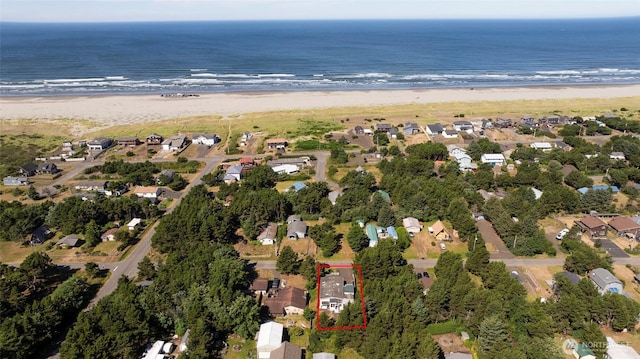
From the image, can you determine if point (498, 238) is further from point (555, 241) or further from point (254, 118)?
point (254, 118)

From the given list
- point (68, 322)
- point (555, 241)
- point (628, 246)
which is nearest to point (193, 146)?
point (68, 322)

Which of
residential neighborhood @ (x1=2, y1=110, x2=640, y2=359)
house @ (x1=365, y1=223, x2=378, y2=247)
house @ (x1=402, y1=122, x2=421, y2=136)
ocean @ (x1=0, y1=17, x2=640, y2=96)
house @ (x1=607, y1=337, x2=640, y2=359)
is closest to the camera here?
house @ (x1=607, y1=337, x2=640, y2=359)

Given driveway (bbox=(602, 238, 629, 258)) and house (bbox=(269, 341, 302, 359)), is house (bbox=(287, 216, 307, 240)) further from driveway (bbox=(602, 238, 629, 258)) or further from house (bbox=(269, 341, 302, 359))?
driveway (bbox=(602, 238, 629, 258))

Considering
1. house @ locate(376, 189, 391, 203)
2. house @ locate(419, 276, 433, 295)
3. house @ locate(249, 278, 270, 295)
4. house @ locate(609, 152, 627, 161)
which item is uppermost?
house @ locate(609, 152, 627, 161)

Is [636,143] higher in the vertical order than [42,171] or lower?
higher

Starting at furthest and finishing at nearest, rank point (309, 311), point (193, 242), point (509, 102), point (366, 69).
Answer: point (366, 69) → point (509, 102) → point (193, 242) → point (309, 311)

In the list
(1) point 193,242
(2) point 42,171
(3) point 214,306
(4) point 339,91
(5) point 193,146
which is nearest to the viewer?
(3) point 214,306

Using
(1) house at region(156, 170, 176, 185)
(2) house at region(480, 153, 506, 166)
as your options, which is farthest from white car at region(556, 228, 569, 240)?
(1) house at region(156, 170, 176, 185)
